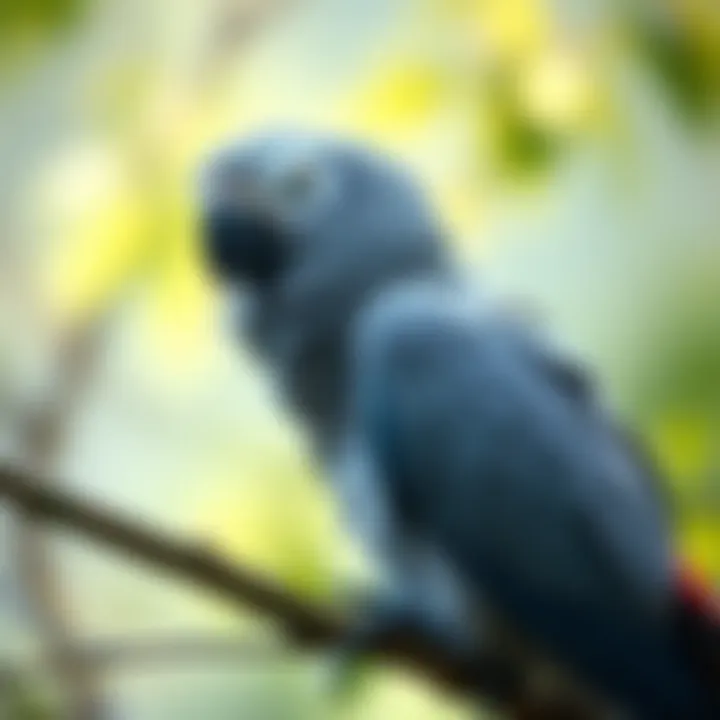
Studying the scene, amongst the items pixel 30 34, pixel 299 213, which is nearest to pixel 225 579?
pixel 299 213

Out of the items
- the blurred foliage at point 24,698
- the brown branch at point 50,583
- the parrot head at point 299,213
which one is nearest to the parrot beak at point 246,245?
the parrot head at point 299,213

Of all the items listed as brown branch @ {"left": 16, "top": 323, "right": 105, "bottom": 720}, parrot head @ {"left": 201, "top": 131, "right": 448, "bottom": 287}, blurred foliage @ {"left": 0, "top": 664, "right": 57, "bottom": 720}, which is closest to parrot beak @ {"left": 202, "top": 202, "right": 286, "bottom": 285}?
parrot head @ {"left": 201, "top": 131, "right": 448, "bottom": 287}

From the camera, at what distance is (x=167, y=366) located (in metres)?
1.03

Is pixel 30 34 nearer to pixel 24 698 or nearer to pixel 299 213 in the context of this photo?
pixel 299 213

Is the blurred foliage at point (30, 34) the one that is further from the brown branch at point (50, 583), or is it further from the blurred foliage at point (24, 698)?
the blurred foliage at point (24, 698)

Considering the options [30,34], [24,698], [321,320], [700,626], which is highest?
[30,34]

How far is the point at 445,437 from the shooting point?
0.93 metres

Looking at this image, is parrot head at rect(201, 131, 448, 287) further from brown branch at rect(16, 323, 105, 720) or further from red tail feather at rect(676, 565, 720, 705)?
red tail feather at rect(676, 565, 720, 705)

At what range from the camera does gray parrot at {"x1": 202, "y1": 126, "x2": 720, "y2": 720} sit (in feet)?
3.06

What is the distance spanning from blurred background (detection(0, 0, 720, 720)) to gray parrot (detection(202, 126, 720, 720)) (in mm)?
31

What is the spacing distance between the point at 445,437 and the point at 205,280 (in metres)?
0.19

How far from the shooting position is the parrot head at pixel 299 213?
1.00 meters

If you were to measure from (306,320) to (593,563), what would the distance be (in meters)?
0.22

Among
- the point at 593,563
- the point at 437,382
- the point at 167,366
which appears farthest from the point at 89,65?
the point at 593,563
